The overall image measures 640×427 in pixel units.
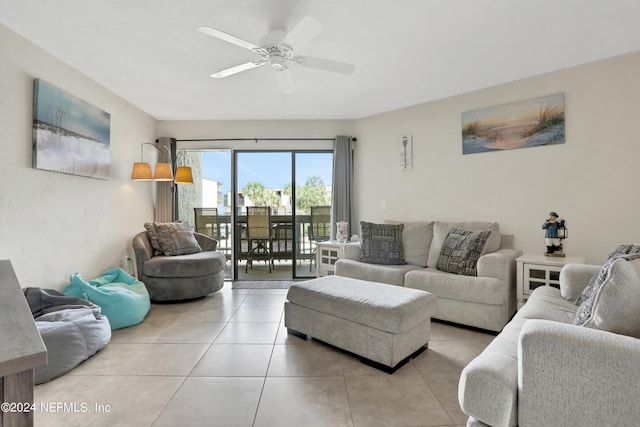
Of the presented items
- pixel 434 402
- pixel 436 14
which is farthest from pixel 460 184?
pixel 434 402

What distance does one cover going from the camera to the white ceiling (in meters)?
2.05

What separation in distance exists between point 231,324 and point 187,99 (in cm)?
285

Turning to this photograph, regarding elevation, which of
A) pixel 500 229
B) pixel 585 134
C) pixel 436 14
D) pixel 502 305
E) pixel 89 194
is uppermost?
pixel 436 14

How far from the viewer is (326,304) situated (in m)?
2.31

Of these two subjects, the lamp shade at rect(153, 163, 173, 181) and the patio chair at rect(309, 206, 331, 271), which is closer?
the lamp shade at rect(153, 163, 173, 181)

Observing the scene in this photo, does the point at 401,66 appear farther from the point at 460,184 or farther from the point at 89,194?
the point at 89,194

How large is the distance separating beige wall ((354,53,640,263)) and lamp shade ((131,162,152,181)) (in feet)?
10.7

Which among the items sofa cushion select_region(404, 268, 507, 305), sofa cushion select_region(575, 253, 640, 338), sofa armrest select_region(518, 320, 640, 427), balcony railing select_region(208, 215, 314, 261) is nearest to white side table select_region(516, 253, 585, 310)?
sofa cushion select_region(404, 268, 507, 305)

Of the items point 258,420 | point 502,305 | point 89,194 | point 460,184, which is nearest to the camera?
point 258,420

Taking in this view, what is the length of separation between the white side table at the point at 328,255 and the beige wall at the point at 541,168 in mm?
936

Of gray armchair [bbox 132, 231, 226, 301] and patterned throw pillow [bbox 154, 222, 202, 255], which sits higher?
patterned throw pillow [bbox 154, 222, 202, 255]

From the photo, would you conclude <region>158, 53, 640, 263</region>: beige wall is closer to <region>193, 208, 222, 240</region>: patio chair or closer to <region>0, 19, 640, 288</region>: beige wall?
<region>0, 19, 640, 288</region>: beige wall

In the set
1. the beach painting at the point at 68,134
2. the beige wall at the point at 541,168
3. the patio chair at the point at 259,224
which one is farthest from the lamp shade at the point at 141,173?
the beige wall at the point at 541,168

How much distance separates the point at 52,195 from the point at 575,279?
4438mm
